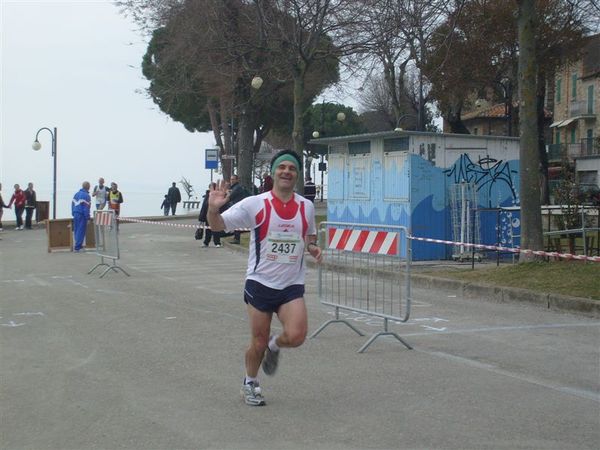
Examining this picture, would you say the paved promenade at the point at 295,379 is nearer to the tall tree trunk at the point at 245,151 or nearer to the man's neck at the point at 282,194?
the man's neck at the point at 282,194

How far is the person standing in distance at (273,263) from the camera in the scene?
675cm

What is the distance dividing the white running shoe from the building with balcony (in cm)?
5775

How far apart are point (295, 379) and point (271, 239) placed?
164cm

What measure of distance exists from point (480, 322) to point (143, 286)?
20.9ft

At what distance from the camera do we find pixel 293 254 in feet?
22.5

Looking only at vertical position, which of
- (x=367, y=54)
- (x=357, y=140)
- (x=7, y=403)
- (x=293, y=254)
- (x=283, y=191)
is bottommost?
(x=7, y=403)

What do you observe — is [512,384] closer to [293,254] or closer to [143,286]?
[293,254]

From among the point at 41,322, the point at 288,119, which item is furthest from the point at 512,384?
the point at 288,119

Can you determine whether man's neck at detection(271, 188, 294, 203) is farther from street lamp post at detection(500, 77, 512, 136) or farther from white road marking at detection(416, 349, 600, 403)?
street lamp post at detection(500, 77, 512, 136)

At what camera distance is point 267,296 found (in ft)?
22.2

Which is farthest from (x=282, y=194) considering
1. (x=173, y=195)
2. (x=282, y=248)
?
(x=173, y=195)

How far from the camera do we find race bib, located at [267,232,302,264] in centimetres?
680

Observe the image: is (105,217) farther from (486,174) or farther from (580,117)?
(580,117)

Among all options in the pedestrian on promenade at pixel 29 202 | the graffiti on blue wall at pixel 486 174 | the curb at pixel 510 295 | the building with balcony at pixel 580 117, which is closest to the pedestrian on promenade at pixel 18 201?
the pedestrian on promenade at pixel 29 202
